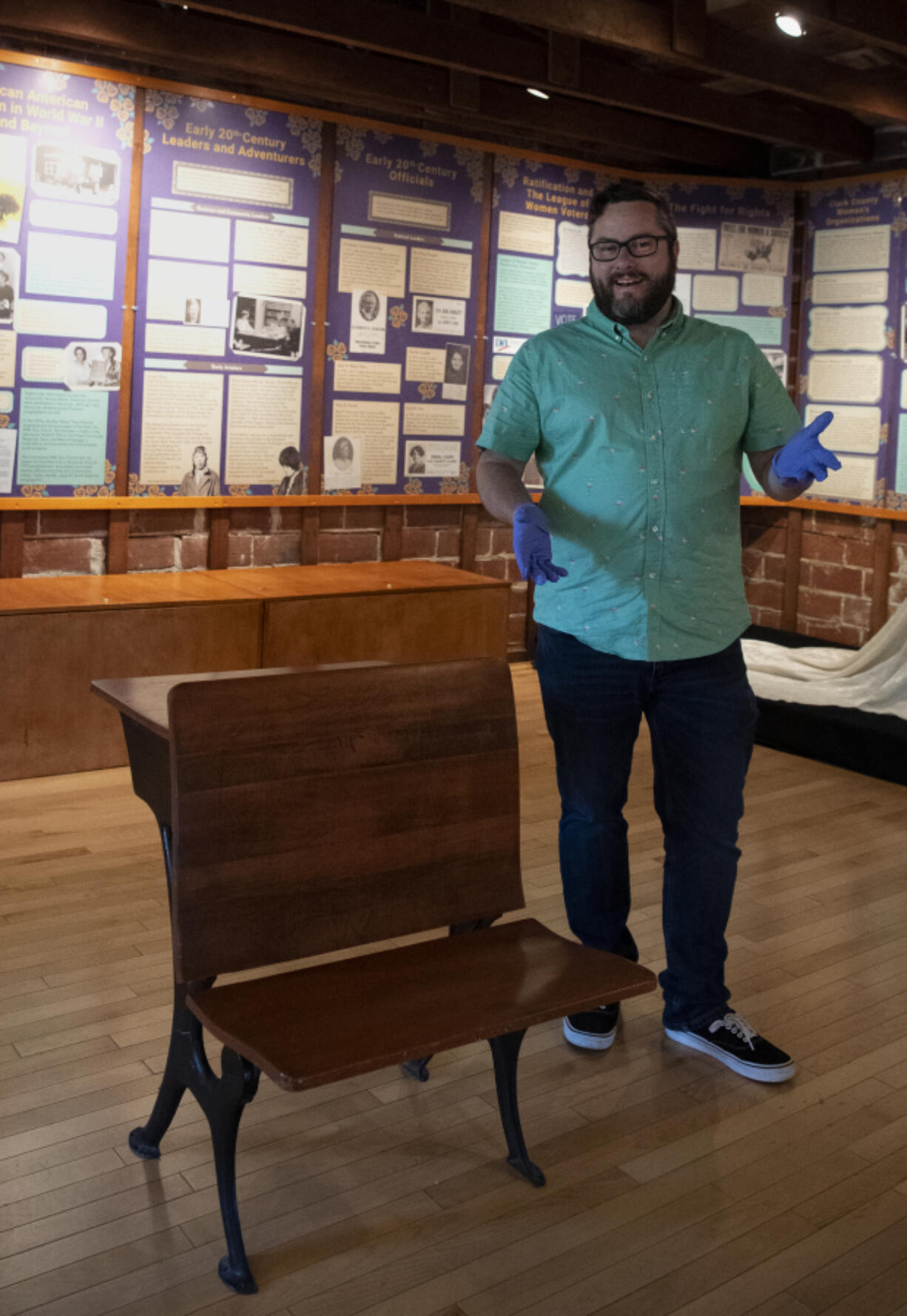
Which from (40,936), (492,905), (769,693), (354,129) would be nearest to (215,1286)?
(492,905)

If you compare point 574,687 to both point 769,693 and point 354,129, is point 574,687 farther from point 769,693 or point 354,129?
point 354,129

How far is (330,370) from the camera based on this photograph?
6.35 metres

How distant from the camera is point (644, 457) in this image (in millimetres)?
2756

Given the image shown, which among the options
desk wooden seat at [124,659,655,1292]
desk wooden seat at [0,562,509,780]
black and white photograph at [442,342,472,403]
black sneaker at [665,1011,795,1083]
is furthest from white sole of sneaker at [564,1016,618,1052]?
black and white photograph at [442,342,472,403]

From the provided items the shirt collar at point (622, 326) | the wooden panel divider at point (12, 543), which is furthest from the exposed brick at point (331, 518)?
the shirt collar at point (622, 326)

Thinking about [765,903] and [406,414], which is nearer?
[765,903]

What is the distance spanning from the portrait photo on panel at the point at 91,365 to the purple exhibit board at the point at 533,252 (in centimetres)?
214

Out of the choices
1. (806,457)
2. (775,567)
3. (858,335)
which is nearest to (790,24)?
(858,335)

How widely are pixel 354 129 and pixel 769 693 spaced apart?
333cm

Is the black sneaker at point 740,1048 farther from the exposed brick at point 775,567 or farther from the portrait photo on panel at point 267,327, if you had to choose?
the exposed brick at point 775,567

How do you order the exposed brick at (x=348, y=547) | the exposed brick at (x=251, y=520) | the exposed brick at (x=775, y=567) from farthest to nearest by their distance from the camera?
the exposed brick at (x=775, y=567) < the exposed brick at (x=348, y=547) < the exposed brick at (x=251, y=520)

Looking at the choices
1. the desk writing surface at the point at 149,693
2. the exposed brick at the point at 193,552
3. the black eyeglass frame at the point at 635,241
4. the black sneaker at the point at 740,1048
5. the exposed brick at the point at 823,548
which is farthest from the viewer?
the exposed brick at the point at 823,548

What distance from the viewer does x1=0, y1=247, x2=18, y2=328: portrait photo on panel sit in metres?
5.28

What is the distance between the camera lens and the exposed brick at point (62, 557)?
5.63 m
